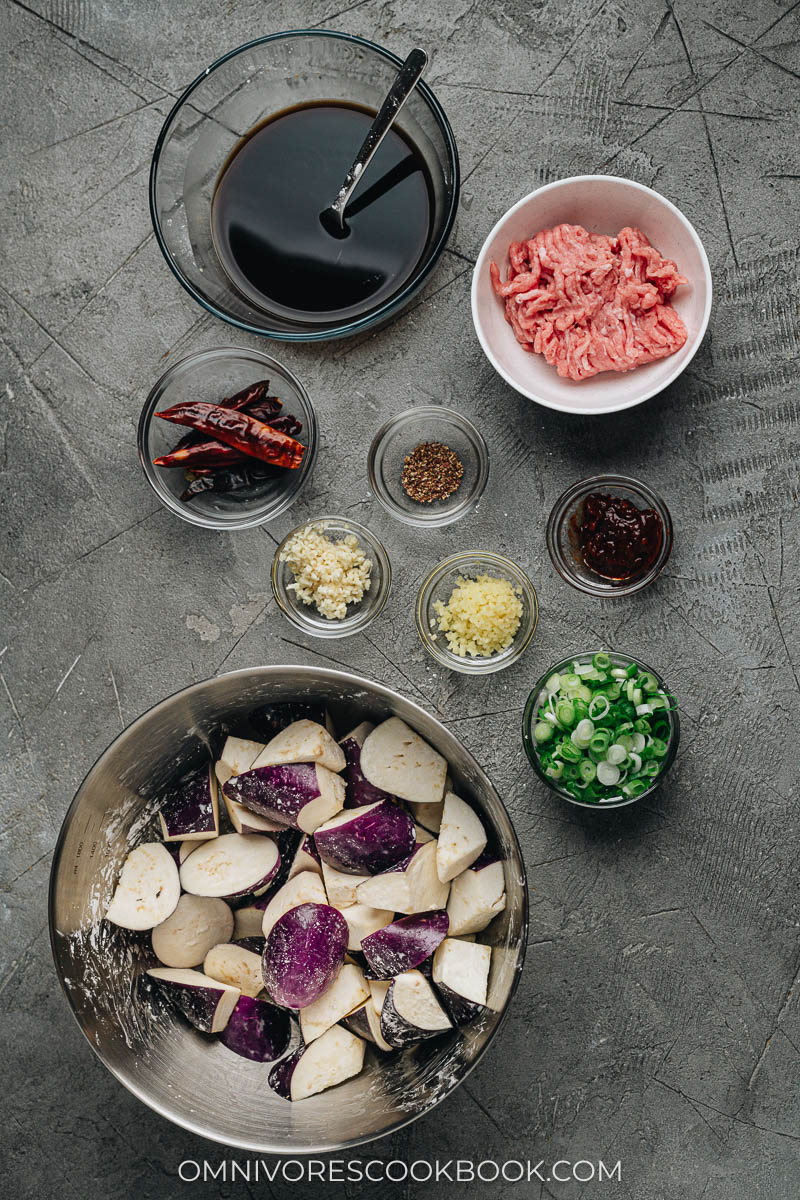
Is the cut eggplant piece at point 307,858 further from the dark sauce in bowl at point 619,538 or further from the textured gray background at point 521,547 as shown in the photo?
the dark sauce in bowl at point 619,538

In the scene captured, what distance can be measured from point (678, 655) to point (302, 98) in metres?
1.35

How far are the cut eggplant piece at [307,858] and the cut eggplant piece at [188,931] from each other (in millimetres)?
169

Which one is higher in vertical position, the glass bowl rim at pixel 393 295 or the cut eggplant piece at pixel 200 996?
the glass bowl rim at pixel 393 295

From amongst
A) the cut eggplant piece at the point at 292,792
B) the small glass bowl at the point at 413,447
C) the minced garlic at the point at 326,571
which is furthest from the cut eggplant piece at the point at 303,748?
the small glass bowl at the point at 413,447

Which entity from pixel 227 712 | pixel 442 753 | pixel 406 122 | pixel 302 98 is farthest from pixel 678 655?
pixel 302 98

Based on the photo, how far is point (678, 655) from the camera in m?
1.70

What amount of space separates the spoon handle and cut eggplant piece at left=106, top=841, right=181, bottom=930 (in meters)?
1.28

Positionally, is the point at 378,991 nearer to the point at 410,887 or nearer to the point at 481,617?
the point at 410,887

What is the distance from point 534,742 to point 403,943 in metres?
0.45

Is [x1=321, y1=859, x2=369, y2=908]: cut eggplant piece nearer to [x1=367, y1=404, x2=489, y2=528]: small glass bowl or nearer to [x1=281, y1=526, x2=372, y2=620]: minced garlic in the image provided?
[x1=281, y1=526, x2=372, y2=620]: minced garlic

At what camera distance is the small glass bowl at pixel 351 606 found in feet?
5.56

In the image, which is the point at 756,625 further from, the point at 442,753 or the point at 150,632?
the point at 150,632

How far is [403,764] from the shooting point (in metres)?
1.51

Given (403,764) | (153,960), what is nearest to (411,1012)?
(403,764)
